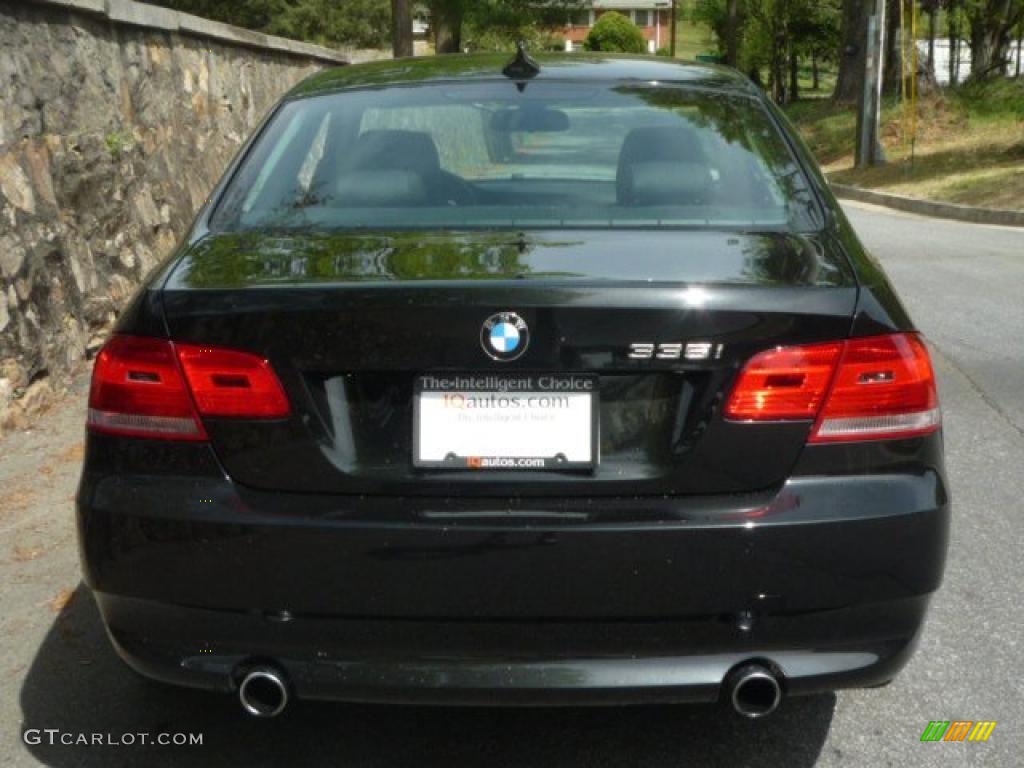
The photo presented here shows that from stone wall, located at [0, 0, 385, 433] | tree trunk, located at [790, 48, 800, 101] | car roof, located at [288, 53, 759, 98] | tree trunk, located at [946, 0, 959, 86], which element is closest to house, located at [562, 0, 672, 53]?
tree trunk, located at [790, 48, 800, 101]

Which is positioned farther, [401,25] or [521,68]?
[401,25]

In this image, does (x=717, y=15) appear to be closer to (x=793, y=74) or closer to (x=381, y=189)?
(x=793, y=74)

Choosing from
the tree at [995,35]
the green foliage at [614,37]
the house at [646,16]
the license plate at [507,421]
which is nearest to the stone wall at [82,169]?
the license plate at [507,421]

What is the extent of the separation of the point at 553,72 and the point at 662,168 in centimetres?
63

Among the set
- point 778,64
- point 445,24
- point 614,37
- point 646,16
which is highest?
point 445,24

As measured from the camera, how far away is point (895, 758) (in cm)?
329

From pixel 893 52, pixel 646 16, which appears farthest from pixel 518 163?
pixel 646 16

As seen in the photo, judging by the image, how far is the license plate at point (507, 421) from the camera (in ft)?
9.09

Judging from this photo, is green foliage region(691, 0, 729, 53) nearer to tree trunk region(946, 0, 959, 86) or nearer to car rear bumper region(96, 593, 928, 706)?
tree trunk region(946, 0, 959, 86)

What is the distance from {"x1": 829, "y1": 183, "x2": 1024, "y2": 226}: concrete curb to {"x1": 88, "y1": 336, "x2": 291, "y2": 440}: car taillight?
16.3 meters

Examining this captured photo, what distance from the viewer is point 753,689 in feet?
9.29

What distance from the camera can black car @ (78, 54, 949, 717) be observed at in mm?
2758

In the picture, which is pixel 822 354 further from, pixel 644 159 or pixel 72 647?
pixel 72 647

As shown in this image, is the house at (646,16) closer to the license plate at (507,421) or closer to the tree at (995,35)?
the tree at (995,35)
